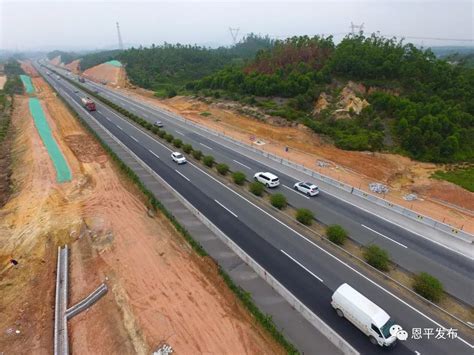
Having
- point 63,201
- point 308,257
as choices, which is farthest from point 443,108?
point 63,201

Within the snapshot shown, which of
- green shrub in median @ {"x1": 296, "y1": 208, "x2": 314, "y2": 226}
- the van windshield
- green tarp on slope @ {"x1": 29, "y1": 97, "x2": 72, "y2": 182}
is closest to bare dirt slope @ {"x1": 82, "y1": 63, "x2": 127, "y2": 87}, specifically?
green tarp on slope @ {"x1": 29, "y1": 97, "x2": 72, "y2": 182}

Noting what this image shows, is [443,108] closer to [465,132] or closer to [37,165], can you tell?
[465,132]

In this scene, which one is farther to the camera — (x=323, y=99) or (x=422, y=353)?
(x=323, y=99)

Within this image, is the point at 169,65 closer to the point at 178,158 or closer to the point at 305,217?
the point at 178,158

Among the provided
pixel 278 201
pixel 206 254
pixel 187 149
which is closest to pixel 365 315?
pixel 206 254

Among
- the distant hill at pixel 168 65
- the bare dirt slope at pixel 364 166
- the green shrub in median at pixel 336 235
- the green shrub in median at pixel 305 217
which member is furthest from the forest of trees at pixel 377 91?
the distant hill at pixel 168 65
